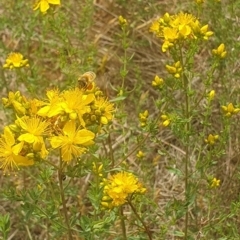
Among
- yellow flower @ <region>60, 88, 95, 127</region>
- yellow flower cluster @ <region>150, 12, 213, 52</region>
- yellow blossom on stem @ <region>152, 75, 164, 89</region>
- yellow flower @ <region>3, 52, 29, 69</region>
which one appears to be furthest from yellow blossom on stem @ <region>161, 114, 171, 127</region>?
yellow flower @ <region>3, 52, 29, 69</region>

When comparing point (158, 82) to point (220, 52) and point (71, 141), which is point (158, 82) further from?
point (71, 141)

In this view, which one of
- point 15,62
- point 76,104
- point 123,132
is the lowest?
point 123,132

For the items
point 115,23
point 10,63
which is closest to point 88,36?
point 115,23

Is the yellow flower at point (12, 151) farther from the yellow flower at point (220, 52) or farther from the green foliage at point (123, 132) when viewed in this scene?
the yellow flower at point (220, 52)

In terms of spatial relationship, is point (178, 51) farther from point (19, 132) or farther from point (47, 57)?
point (47, 57)

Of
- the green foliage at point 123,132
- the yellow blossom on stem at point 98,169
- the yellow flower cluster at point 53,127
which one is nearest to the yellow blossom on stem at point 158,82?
the green foliage at point 123,132

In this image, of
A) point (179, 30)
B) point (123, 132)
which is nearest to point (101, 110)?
point (179, 30)

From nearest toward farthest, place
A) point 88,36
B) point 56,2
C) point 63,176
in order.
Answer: point 63,176
point 56,2
point 88,36
